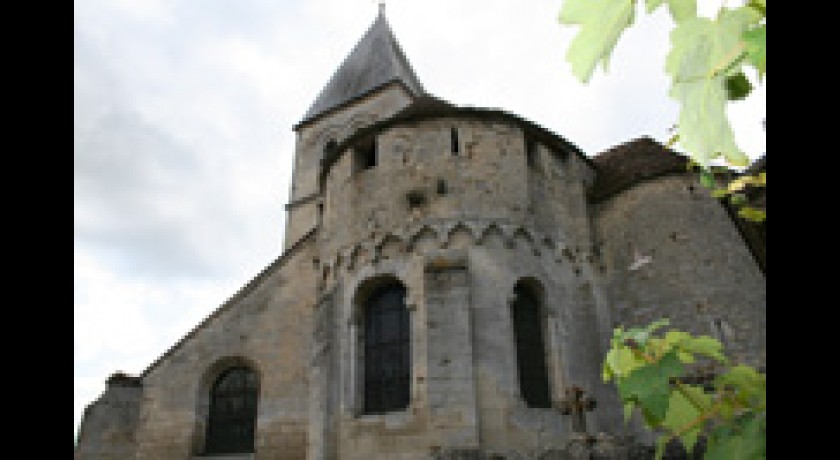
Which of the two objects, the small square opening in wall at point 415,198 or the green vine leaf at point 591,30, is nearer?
the green vine leaf at point 591,30

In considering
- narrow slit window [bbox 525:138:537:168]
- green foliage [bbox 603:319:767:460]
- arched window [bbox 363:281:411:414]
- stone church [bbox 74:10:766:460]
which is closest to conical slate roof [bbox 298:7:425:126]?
stone church [bbox 74:10:766:460]

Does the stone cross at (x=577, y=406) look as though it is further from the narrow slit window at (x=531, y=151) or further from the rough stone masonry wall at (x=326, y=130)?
the rough stone masonry wall at (x=326, y=130)

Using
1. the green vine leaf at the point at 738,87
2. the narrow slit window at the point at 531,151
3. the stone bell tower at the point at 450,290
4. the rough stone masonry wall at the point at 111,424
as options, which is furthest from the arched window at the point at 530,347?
the green vine leaf at the point at 738,87

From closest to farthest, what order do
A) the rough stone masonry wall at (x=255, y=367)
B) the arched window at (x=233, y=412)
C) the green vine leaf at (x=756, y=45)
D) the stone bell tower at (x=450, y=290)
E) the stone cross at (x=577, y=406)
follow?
the green vine leaf at (x=756, y=45) < the stone cross at (x=577, y=406) < the stone bell tower at (x=450, y=290) < the rough stone masonry wall at (x=255, y=367) < the arched window at (x=233, y=412)

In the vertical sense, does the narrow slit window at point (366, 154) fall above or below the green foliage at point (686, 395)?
above

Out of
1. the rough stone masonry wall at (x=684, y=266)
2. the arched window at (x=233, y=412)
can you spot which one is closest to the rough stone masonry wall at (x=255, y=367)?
the arched window at (x=233, y=412)

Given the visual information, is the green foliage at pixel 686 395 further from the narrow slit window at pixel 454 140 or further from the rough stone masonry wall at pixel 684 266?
the narrow slit window at pixel 454 140

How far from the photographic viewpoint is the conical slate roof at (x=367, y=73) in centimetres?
2717

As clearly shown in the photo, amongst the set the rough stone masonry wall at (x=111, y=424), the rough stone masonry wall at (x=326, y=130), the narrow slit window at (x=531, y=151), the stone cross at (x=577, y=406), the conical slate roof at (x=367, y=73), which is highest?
the conical slate roof at (x=367, y=73)

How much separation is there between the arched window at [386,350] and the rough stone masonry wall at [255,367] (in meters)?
2.17

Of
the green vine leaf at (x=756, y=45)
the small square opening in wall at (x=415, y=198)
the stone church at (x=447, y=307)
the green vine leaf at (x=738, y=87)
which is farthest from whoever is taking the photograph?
the small square opening in wall at (x=415, y=198)
